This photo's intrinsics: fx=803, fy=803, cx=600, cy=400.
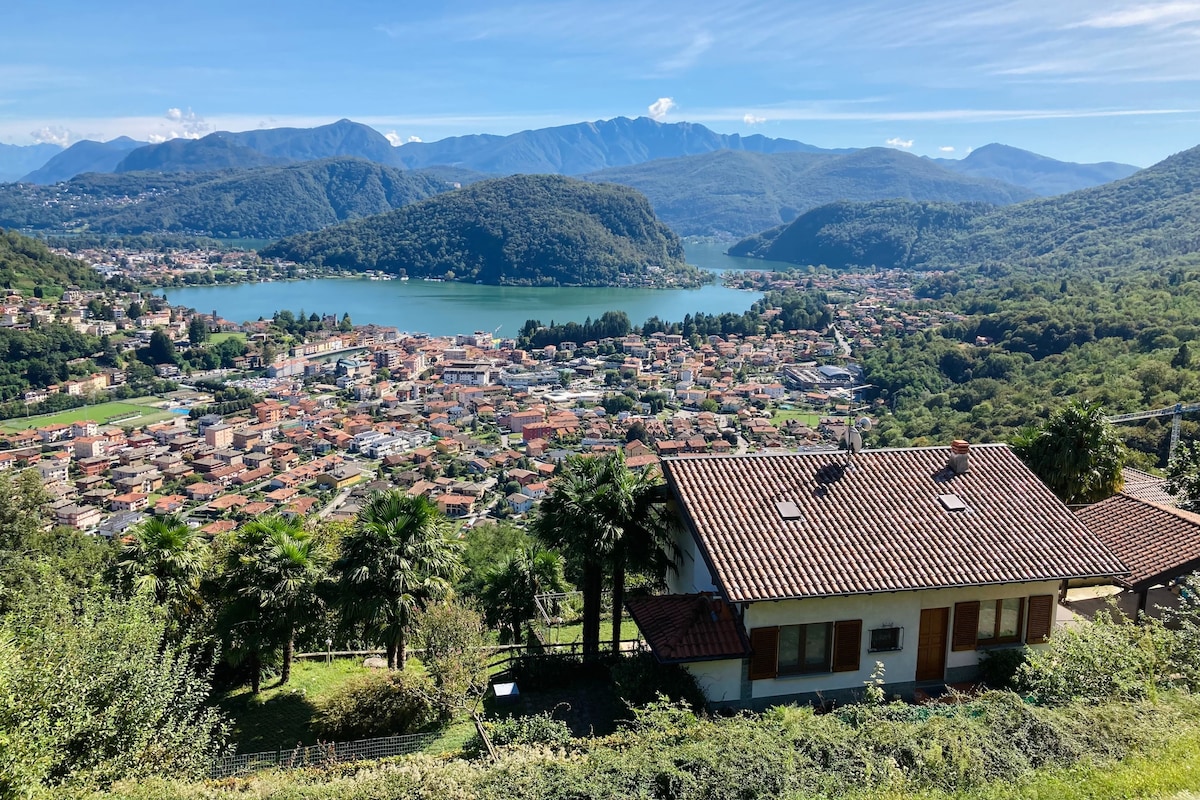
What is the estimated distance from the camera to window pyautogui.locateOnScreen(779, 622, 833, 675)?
727 cm

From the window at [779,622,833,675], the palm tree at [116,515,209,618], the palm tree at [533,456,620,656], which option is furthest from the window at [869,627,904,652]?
the palm tree at [116,515,209,618]

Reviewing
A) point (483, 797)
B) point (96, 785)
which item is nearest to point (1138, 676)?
point (483, 797)

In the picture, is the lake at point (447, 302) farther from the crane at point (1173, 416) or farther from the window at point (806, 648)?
the window at point (806, 648)

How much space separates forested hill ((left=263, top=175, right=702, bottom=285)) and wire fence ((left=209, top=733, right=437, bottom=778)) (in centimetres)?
12556

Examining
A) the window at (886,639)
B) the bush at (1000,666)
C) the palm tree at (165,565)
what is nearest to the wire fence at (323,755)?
the palm tree at (165,565)

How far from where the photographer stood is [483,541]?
22.0 m

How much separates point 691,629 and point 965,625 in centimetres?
276

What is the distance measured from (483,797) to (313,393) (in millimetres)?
66359

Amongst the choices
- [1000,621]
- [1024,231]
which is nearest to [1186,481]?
[1000,621]

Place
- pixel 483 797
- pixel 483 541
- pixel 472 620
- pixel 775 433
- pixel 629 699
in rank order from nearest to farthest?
pixel 483 797, pixel 629 699, pixel 472 620, pixel 483 541, pixel 775 433

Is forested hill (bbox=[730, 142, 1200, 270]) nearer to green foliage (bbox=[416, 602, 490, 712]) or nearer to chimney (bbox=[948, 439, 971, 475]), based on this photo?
chimney (bbox=[948, 439, 971, 475])

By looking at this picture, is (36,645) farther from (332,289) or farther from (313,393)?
(332,289)

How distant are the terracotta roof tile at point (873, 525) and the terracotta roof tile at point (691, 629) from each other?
1.26 feet

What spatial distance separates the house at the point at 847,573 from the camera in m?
7.14
